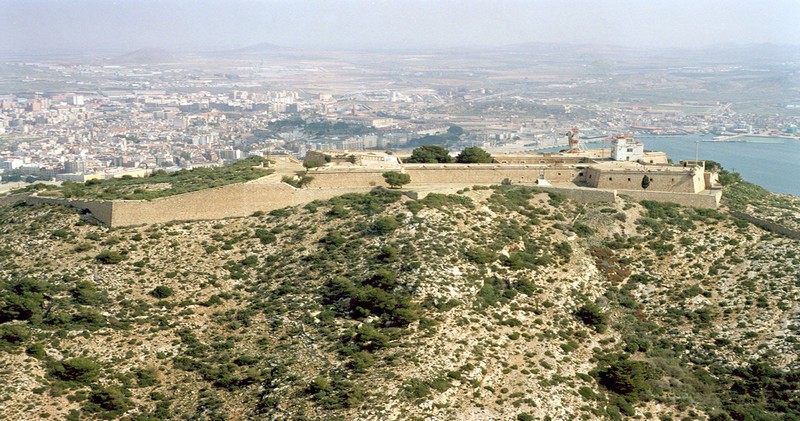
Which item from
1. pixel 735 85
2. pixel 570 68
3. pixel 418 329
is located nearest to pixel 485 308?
pixel 418 329

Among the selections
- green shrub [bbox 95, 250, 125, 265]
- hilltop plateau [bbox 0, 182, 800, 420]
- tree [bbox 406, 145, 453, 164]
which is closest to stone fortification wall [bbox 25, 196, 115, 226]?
hilltop plateau [bbox 0, 182, 800, 420]

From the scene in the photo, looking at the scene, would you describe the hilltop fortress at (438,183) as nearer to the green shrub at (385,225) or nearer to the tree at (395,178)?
the tree at (395,178)

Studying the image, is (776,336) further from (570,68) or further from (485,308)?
(570,68)

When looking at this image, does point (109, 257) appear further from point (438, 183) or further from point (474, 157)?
point (474, 157)

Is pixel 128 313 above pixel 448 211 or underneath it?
underneath

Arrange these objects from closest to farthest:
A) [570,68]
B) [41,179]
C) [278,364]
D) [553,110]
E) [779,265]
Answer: [278,364] → [779,265] → [41,179] → [553,110] → [570,68]

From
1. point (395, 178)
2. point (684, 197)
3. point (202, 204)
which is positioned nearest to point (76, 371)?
point (202, 204)

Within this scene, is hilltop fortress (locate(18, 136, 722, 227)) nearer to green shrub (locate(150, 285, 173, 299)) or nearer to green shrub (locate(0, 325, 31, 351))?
green shrub (locate(150, 285, 173, 299))

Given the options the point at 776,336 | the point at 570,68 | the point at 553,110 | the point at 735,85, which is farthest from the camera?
the point at 570,68
